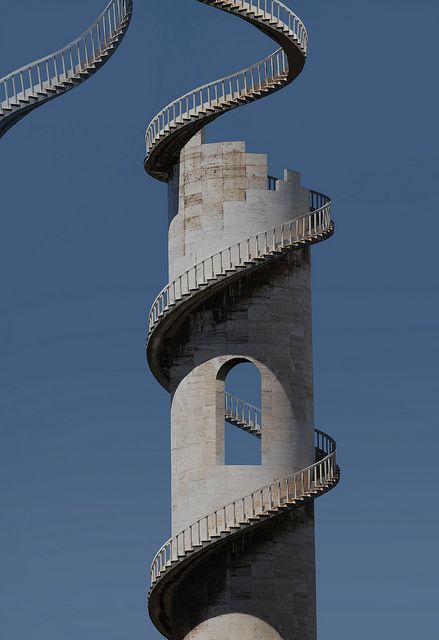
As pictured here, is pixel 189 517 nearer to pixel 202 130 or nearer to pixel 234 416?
pixel 234 416

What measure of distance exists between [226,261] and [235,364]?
3.00 metres

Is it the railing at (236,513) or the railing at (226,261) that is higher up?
the railing at (226,261)

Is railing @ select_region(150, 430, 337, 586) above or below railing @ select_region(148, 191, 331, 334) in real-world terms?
below

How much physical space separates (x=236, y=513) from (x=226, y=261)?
7408mm

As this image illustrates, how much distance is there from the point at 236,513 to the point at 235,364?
4.68 meters

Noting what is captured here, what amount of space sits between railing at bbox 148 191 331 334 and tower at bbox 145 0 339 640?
0.04 meters

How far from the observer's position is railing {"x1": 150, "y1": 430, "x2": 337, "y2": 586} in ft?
300

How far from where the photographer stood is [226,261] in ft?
307

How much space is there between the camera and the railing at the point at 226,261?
93.3 metres

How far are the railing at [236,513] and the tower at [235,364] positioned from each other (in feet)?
0.13

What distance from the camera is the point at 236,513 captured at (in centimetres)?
9162

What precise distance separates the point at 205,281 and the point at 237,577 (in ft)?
28.2

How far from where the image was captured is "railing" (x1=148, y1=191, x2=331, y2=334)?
93312 mm

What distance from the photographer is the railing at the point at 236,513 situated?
91500 mm
